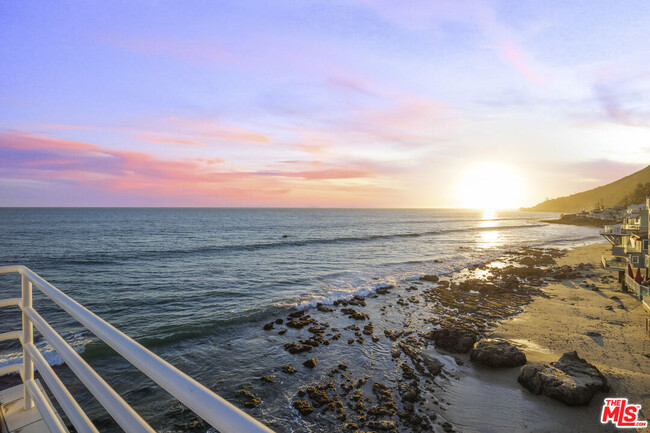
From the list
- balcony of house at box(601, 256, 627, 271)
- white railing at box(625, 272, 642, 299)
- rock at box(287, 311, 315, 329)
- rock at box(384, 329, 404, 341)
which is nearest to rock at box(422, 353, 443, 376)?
rock at box(384, 329, 404, 341)

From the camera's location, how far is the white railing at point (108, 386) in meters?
0.98

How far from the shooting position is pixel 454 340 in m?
12.1

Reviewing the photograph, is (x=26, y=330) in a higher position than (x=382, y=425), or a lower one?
higher

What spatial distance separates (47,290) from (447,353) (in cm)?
1207

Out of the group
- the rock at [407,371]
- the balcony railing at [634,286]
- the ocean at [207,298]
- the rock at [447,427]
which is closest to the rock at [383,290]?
the ocean at [207,298]

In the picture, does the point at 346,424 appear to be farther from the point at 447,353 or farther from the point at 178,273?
the point at 178,273

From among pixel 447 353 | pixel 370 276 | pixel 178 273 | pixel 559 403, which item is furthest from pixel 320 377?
pixel 178 273

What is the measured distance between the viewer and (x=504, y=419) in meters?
8.06

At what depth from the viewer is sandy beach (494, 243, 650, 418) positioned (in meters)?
9.70

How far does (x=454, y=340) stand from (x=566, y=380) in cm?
374

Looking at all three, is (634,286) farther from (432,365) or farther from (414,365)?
(414,365)

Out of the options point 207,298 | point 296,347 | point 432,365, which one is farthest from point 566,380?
point 207,298

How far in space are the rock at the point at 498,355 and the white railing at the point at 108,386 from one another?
1141cm

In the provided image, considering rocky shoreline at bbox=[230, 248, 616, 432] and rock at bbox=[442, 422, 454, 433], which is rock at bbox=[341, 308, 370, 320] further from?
rock at bbox=[442, 422, 454, 433]
